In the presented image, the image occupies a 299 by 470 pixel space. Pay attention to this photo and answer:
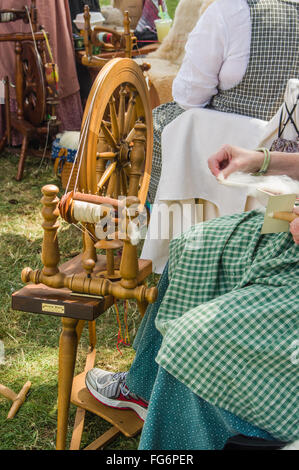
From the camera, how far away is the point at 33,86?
433 centimetres

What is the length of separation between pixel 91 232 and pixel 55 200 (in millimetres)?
213

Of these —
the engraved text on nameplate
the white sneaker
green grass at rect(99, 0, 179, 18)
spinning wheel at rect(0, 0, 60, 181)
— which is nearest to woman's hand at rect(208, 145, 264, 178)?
the engraved text on nameplate

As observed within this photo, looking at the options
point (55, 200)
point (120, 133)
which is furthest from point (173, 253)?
point (120, 133)

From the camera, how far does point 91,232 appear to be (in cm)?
162

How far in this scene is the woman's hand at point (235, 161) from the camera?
1630 mm

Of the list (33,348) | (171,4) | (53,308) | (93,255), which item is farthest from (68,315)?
(171,4)

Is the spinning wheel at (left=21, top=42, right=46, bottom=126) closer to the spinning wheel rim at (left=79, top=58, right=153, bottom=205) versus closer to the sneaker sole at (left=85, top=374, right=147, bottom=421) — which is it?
the spinning wheel rim at (left=79, top=58, right=153, bottom=205)

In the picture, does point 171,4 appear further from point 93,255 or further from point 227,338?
point 227,338

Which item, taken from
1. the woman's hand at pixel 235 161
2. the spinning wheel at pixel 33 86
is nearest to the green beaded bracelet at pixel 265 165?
the woman's hand at pixel 235 161

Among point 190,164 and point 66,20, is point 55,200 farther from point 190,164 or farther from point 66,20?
point 66,20

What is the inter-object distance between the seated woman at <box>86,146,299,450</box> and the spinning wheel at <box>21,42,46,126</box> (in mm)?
2968

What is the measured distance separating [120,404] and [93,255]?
54 cm

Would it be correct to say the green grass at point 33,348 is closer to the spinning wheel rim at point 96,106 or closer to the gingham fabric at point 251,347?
the gingham fabric at point 251,347

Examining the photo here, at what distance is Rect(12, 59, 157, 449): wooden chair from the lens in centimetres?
145
